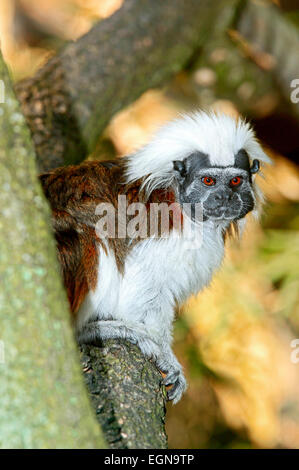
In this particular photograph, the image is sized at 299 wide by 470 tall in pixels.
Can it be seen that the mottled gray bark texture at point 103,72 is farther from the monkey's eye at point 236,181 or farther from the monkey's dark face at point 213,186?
the monkey's eye at point 236,181

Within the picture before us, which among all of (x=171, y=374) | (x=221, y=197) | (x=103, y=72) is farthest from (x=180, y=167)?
(x=103, y=72)

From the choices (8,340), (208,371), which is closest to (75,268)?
(8,340)

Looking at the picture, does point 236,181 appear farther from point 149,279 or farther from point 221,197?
point 149,279

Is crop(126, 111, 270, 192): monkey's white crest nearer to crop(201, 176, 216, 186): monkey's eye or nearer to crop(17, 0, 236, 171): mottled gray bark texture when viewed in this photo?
crop(201, 176, 216, 186): monkey's eye

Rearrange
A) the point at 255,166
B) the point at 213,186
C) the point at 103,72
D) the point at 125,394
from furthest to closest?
the point at 103,72 → the point at 255,166 → the point at 213,186 → the point at 125,394

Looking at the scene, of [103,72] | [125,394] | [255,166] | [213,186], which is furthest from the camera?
[103,72]

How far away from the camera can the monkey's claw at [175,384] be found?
2.88 meters

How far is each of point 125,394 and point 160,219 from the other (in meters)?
0.94

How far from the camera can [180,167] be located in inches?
120

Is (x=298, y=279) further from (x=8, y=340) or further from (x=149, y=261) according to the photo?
(x=8, y=340)

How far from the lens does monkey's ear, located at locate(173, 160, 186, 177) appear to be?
3.04 meters

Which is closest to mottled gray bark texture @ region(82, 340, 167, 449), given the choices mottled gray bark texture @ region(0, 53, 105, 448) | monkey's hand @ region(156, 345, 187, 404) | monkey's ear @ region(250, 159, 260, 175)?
monkey's hand @ region(156, 345, 187, 404)

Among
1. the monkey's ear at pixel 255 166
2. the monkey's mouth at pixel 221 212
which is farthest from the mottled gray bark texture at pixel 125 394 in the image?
the monkey's ear at pixel 255 166

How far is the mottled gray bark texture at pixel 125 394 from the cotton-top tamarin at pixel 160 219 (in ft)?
0.49
